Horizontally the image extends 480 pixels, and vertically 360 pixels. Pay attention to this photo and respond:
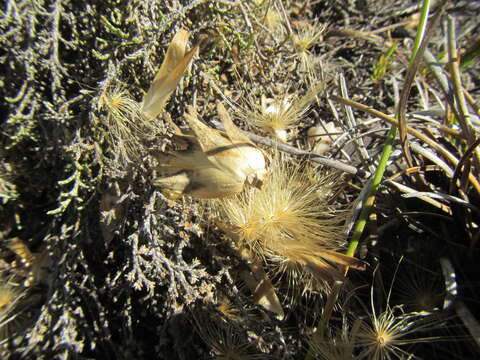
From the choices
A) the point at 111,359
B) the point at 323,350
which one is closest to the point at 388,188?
the point at 323,350

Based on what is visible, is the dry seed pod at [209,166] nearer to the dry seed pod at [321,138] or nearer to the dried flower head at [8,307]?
the dry seed pod at [321,138]

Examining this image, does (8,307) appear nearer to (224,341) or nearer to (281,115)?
(224,341)

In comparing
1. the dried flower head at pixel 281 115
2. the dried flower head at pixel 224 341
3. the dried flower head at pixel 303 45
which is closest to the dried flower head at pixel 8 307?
the dried flower head at pixel 224 341

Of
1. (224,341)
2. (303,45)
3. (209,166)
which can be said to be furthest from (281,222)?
(303,45)

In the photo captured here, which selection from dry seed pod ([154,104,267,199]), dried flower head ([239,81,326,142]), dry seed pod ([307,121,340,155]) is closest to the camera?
dry seed pod ([154,104,267,199])

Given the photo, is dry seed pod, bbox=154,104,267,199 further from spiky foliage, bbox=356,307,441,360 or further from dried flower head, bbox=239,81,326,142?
spiky foliage, bbox=356,307,441,360

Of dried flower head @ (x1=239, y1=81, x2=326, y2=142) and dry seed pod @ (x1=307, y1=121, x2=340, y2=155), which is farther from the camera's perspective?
dry seed pod @ (x1=307, y1=121, x2=340, y2=155)

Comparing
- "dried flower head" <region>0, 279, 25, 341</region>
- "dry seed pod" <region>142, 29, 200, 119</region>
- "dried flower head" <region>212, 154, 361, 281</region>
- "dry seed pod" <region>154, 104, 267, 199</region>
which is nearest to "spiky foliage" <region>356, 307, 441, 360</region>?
"dried flower head" <region>212, 154, 361, 281</region>
